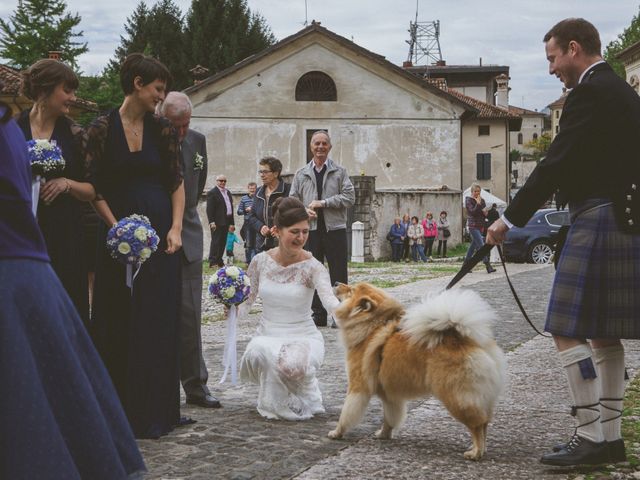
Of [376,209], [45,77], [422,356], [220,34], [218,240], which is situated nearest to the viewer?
[422,356]

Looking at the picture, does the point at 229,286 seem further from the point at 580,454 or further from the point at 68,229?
the point at 580,454

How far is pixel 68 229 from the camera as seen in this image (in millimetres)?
5082

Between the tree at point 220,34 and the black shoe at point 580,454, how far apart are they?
51.3 meters

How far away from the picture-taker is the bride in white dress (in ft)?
18.4

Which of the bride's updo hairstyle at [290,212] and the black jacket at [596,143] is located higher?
the black jacket at [596,143]

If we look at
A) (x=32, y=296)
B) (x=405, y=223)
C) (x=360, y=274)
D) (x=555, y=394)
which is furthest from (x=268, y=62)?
(x=32, y=296)

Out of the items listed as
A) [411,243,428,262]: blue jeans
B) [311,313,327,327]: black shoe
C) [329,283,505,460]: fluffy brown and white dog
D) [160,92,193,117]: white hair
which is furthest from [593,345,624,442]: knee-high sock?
[411,243,428,262]: blue jeans

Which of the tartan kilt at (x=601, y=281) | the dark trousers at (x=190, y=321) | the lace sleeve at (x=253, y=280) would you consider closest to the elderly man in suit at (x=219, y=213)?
the lace sleeve at (x=253, y=280)

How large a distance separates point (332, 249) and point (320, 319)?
0.95 meters

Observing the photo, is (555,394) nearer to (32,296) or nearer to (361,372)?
(361,372)

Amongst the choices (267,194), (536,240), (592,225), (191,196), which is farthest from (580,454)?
(536,240)

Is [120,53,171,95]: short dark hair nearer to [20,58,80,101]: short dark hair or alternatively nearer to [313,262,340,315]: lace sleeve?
[20,58,80,101]: short dark hair

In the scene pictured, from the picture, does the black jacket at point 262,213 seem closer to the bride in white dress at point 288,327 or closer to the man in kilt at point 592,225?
the bride in white dress at point 288,327

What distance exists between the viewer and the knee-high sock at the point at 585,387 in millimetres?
4293
